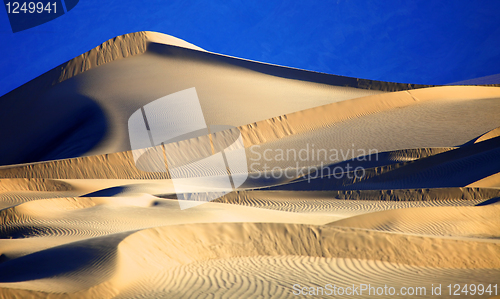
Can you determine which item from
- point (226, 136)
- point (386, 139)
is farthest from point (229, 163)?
point (386, 139)

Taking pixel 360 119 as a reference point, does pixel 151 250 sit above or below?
below

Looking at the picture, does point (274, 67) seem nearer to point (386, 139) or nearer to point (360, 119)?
point (360, 119)

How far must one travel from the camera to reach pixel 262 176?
10109mm

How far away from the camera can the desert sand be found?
12.9 ft

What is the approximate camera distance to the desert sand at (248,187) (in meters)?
3.93

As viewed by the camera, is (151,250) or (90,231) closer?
(151,250)

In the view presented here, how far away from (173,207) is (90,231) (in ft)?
5.43

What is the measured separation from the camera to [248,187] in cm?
958

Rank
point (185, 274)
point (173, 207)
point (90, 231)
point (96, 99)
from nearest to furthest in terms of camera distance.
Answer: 1. point (185, 274)
2. point (90, 231)
3. point (173, 207)
4. point (96, 99)

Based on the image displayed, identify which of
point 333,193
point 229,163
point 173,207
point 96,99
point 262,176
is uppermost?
point 96,99

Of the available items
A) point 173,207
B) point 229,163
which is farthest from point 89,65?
point 173,207

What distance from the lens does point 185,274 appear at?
4.08m

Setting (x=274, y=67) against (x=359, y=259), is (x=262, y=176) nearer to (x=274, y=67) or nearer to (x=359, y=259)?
(x=359, y=259)

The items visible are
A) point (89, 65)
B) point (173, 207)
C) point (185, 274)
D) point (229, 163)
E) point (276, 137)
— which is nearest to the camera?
point (185, 274)
